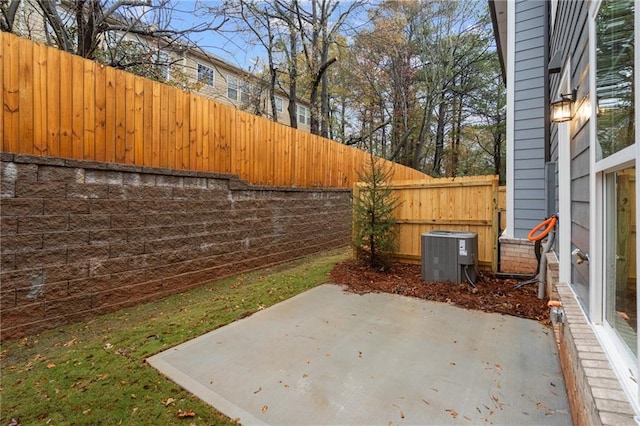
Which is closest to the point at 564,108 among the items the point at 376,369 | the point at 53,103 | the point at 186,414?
the point at 376,369

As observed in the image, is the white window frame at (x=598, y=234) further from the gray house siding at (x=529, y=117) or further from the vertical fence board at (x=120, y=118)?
the vertical fence board at (x=120, y=118)

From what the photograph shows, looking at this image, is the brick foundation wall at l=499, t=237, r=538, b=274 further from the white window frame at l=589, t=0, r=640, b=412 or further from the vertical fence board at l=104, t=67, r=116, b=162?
the vertical fence board at l=104, t=67, r=116, b=162

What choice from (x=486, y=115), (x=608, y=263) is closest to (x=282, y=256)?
(x=608, y=263)

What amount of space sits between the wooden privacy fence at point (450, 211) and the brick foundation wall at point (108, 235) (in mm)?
2659

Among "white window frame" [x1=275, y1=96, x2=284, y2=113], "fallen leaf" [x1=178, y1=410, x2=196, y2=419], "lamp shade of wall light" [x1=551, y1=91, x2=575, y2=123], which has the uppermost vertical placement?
"white window frame" [x1=275, y1=96, x2=284, y2=113]

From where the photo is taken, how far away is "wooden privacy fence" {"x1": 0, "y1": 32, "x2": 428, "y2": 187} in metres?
3.02

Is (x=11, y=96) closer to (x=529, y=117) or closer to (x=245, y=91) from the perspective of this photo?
(x=529, y=117)

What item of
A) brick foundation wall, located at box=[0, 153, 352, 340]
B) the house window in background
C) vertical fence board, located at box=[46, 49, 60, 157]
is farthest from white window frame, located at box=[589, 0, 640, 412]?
vertical fence board, located at box=[46, 49, 60, 157]

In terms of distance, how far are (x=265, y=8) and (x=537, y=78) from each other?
9770 mm

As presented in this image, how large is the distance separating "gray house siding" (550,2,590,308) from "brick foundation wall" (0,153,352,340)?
431cm

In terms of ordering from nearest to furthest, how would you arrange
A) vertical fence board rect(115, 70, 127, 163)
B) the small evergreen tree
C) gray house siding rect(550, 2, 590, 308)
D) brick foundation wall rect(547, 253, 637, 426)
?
brick foundation wall rect(547, 253, 637, 426)
gray house siding rect(550, 2, 590, 308)
vertical fence board rect(115, 70, 127, 163)
the small evergreen tree

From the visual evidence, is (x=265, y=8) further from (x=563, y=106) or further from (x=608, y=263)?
(x=608, y=263)

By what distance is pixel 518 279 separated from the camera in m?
4.89

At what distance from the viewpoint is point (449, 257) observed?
4.67m
